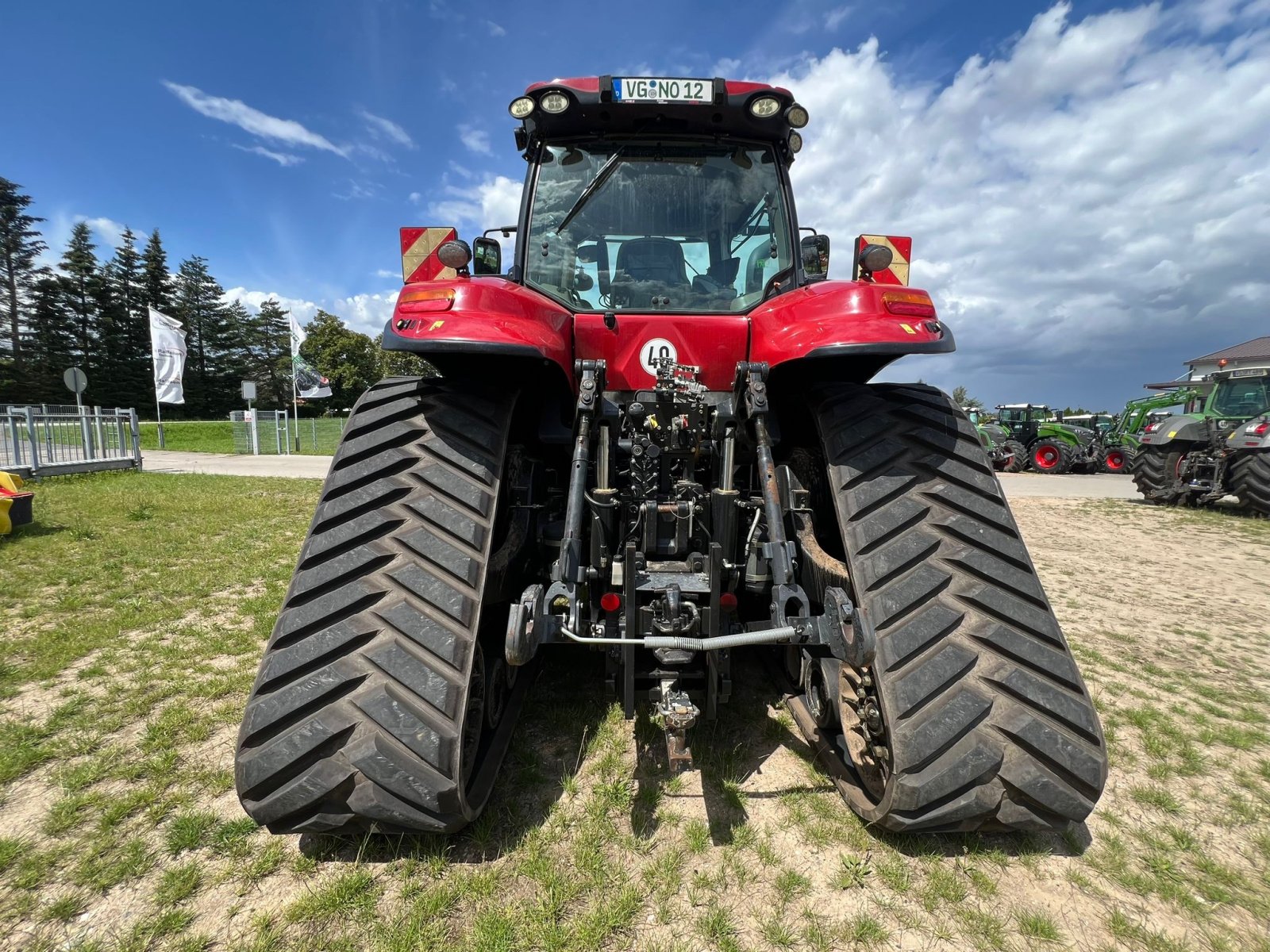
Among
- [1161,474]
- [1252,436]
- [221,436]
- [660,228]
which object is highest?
[660,228]

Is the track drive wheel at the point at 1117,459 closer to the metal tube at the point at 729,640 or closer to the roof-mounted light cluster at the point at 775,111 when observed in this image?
the roof-mounted light cluster at the point at 775,111

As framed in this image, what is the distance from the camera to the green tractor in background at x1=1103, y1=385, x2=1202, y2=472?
18.3 meters

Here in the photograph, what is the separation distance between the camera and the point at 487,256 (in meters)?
3.67

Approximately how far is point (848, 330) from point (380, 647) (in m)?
1.97

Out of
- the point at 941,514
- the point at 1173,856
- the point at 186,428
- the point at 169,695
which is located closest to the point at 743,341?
the point at 941,514

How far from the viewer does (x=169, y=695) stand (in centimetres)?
318

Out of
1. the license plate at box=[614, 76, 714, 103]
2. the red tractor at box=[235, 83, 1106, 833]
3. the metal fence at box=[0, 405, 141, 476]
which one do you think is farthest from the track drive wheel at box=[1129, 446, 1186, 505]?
the metal fence at box=[0, 405, 141, 476]

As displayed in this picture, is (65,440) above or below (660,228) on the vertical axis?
below

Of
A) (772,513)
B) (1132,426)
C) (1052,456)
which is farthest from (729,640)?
(1132,426)

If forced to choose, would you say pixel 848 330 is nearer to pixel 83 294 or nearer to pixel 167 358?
pixel 167 358

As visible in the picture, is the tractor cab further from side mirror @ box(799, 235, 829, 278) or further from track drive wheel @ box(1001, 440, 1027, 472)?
track drive wheel @ box(1001, 440, 1027, 472)

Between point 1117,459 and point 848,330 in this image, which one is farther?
point 1117,459

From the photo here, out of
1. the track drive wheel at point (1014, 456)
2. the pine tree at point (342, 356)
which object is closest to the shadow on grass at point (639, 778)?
the track drive wheel at point (1014, 456)

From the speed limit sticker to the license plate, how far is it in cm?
122
